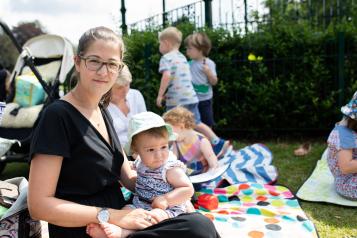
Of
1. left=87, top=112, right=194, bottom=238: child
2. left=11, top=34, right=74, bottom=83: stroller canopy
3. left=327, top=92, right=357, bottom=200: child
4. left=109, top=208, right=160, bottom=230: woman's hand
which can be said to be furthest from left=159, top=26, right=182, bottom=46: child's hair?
left=109, top=208, right=160, bottom=230: woman's hand

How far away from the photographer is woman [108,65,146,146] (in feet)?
12.6

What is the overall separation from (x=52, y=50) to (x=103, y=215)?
4.23 metres

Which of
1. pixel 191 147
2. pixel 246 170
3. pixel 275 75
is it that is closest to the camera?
pixel 191 147

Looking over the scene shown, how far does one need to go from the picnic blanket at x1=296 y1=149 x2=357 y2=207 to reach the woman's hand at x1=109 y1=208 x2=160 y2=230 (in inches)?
90.1

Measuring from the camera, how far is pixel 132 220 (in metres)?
1.91

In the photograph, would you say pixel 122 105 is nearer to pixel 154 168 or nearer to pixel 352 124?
pixel 154 168

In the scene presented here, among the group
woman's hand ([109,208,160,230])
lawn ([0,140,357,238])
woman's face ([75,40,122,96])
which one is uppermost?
woman's face ([75,40,122,96])

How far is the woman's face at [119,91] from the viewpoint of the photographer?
388cm

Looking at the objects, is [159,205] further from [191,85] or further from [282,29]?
[282,29]

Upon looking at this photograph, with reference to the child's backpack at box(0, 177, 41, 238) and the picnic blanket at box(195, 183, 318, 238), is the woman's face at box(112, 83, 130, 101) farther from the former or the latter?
the child's backpack at box(0, 177, 41, 238)

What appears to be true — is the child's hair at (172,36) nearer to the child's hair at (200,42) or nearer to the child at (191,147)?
the child's hair at (200,42)

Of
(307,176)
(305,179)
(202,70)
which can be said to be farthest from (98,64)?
(202,70)

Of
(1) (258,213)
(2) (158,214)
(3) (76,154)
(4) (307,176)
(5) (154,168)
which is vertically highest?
(3) (76,154)

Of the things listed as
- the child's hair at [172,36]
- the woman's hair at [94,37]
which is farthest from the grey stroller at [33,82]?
the woman's hair at [94,37]
